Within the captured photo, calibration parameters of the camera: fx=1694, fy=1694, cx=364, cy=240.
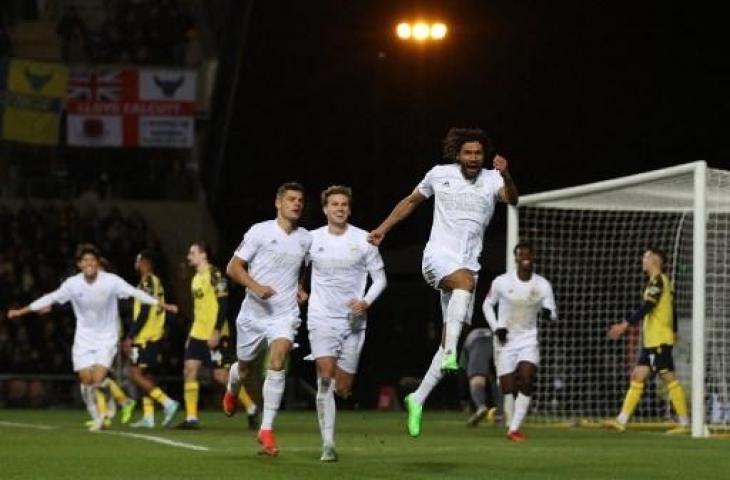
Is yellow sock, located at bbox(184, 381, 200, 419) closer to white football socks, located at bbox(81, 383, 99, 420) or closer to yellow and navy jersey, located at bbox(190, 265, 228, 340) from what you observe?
yellow and navy jersey, located at bbox(190, 265, 228, 340)

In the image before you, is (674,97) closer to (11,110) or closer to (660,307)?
(660,307)

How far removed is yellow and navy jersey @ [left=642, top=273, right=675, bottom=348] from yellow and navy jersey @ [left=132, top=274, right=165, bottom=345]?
5.89m

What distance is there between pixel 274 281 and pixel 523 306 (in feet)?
21.2

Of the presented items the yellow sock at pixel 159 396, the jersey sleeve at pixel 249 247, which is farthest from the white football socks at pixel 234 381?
the yellow sock at pixel 159 396

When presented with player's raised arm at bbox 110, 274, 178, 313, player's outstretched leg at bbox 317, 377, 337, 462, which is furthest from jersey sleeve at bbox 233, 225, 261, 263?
player's raised arm at bbox 110, 274, 178, 313

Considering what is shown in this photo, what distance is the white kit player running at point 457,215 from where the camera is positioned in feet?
41.9

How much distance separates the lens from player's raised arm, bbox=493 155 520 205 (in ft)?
39.7

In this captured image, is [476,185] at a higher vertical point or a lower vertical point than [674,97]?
lower

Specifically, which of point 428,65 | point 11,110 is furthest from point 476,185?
point 11,110

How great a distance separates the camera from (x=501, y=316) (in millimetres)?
19516

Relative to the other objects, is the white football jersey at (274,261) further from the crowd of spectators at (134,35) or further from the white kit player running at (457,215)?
the crowd of spectators at (134,35)

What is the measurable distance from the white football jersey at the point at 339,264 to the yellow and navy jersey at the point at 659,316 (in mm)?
6341

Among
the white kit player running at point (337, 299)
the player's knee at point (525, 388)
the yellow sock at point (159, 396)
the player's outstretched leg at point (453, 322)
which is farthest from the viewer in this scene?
the yellow sock at point (159, 396)

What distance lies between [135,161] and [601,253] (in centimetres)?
1363
